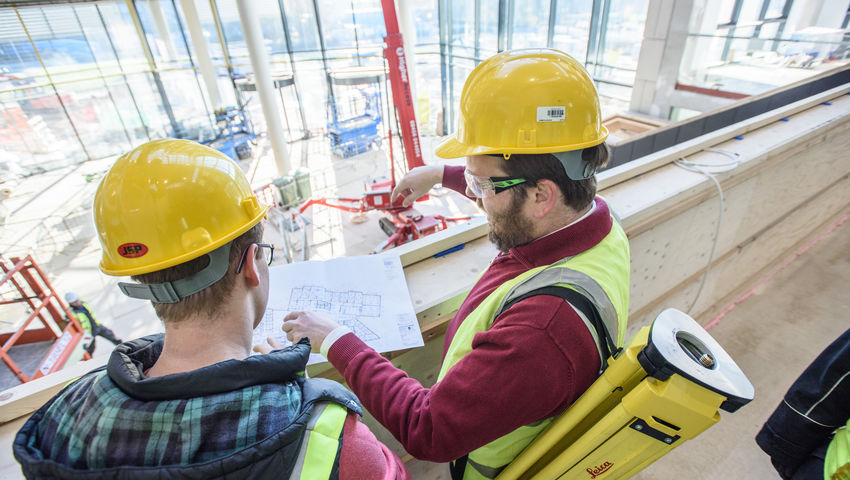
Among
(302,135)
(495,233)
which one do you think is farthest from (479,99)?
(302,135)

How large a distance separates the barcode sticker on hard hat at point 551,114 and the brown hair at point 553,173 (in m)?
0.10

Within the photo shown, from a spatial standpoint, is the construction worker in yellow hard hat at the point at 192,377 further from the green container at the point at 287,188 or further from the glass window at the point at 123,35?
the glass window at the point at 123,35

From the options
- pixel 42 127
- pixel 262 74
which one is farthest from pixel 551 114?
pixel 42 127

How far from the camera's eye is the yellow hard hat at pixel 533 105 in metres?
1.16

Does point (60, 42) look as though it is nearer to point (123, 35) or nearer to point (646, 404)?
point (123, 35)

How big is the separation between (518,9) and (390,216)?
6997mm

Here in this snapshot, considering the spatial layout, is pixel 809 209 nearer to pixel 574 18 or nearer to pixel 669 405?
pixel 669 405

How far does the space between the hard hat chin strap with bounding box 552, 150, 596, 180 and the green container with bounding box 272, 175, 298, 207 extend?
1008 cm

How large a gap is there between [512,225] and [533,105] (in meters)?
0.37

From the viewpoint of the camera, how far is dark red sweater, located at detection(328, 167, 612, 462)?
37.8 inches

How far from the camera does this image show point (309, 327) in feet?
4.16

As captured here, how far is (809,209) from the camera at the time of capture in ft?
12.1

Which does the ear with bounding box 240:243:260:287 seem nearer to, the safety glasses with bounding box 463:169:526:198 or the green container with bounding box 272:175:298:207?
the safety glasses with bounding box 463:169:526:198

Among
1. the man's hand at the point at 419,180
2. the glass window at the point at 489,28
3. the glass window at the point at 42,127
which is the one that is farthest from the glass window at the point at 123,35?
the man's hand at the point at 419,180
